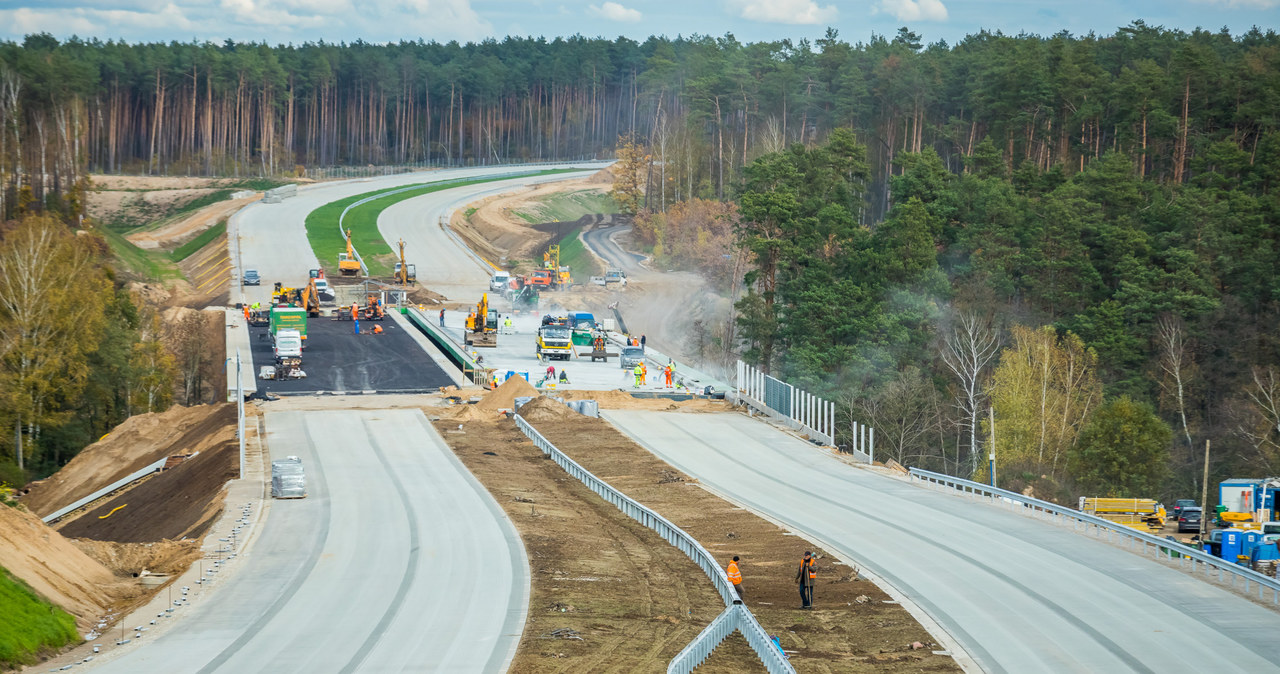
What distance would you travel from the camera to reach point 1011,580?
31.3 meters

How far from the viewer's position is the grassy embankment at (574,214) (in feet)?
383

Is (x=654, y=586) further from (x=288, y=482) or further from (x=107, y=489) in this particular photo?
(x=107, y=489)

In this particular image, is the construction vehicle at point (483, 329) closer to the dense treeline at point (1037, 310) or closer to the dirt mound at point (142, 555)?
the dense treeline at point (1037, 310)

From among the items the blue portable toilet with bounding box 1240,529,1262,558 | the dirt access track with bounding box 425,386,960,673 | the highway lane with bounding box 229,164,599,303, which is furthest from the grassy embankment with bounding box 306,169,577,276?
the blue portable toilet with bounding box 1240,529,1262,558

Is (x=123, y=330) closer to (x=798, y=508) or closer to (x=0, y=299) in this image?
(x=0, y=299)

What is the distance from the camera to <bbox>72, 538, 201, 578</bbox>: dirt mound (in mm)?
33688

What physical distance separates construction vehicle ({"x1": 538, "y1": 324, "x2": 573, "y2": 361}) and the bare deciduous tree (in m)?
21.6

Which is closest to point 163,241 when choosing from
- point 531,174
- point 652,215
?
point 652,215

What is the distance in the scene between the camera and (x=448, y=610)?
2838 cm

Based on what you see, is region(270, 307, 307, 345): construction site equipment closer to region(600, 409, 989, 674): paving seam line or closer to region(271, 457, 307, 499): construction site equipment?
region(271, 457, 307, 499): construction site equipment

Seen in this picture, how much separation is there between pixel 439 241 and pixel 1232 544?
3749 inches

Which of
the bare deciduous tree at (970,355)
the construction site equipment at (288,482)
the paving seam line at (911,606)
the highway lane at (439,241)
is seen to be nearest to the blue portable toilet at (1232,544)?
the paving seam line at (911,606)

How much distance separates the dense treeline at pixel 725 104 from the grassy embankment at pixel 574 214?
34.7ft

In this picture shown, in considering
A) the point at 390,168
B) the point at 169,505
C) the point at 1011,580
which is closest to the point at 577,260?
the point at 390,168
